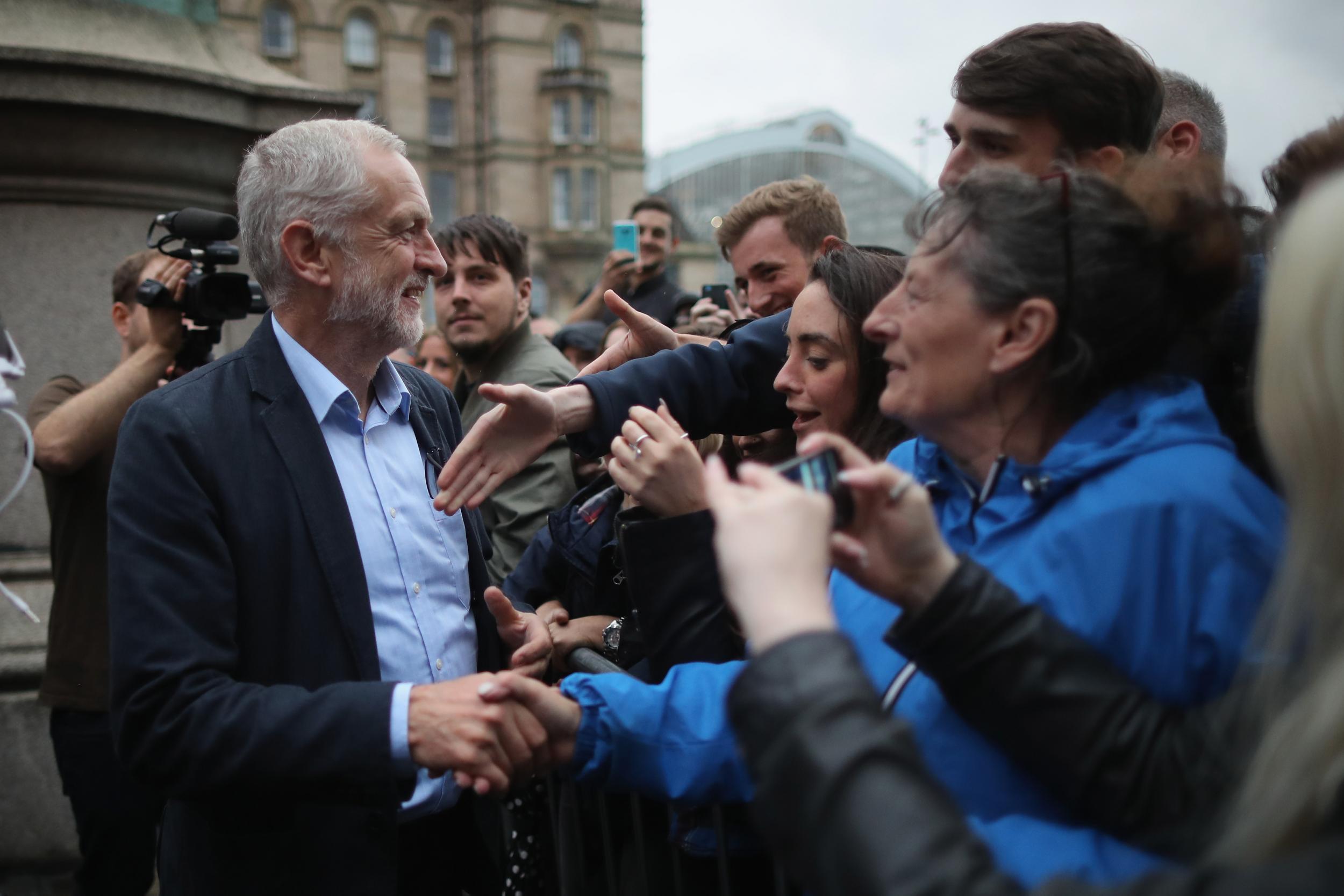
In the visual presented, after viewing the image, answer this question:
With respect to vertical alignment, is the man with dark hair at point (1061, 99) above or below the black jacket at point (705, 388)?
above

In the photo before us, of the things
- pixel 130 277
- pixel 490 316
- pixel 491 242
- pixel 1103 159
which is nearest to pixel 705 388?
pixel 1103 159

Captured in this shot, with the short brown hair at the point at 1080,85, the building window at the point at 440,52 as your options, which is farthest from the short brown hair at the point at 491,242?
the building window at the point at 440,52

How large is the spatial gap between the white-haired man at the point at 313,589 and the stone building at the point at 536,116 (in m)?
39.7

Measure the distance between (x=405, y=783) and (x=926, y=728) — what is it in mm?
1050

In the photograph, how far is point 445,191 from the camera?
43375 millimetres

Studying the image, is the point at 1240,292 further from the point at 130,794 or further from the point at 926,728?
the point at 130,794

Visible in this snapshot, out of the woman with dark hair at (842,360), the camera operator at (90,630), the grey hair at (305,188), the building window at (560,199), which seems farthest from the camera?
the building window at (560,199)

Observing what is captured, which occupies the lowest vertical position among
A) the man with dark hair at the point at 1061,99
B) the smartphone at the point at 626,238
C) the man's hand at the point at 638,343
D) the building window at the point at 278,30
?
the man's hand at the point at 638,343

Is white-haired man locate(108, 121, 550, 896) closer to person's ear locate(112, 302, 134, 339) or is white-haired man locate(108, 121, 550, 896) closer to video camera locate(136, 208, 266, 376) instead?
video camera locate(136, 208, 266, 376)

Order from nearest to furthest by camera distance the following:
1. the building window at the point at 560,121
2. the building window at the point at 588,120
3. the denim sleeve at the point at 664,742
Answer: the denim sleeve at the point at 664,742
the building window at the point at 560,121
the building window at the point at 588,120

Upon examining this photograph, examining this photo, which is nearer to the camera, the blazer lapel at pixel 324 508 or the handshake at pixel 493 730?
the handshake at pixel 493 730

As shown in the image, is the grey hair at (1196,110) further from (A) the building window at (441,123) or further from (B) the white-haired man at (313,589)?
(A) the building window at (441,123)

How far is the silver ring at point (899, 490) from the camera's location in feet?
4.78

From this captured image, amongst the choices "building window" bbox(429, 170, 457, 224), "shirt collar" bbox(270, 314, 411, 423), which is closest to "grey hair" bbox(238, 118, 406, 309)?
"shirt collar" bbox(270, 314, 411, 423)
